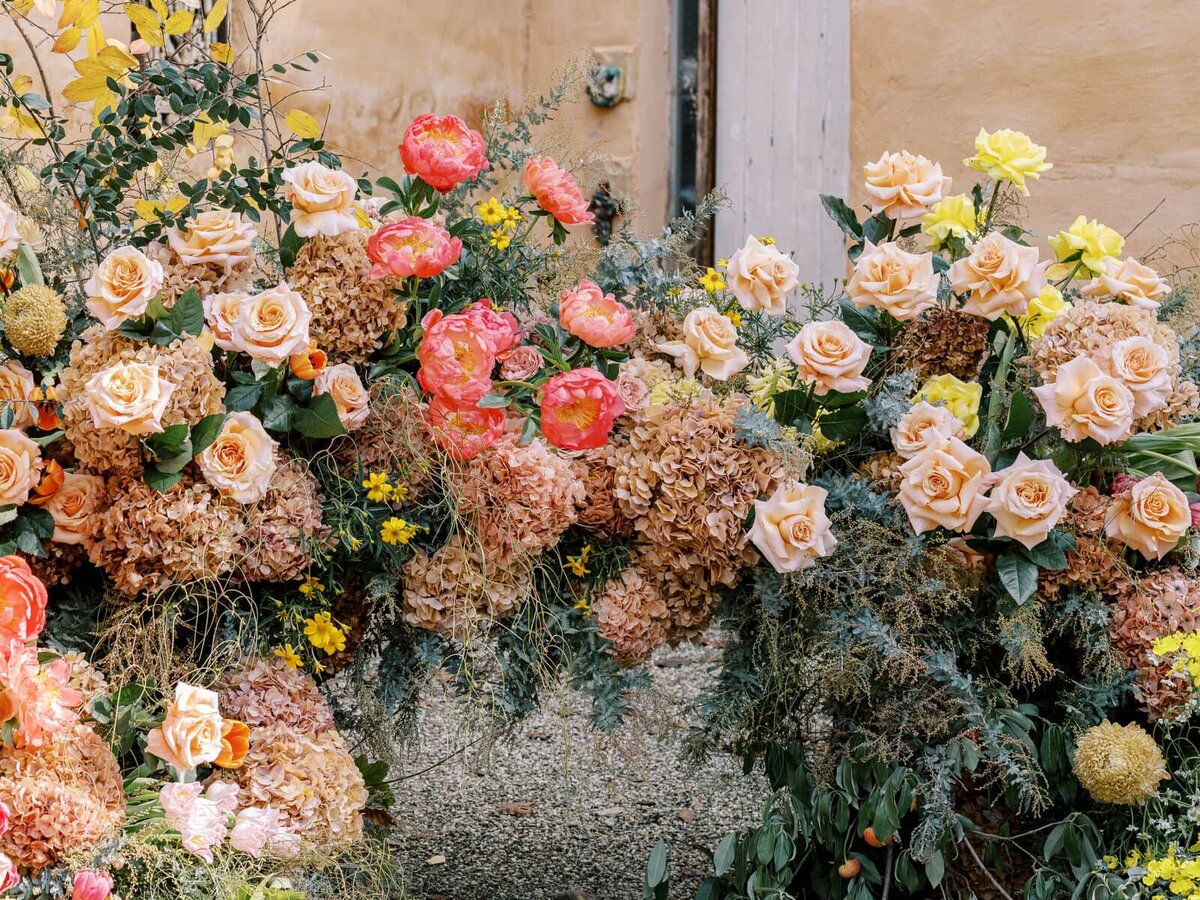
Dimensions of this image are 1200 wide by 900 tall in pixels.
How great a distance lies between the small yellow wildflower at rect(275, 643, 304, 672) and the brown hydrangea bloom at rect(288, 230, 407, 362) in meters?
0.46

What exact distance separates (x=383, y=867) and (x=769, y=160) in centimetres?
400

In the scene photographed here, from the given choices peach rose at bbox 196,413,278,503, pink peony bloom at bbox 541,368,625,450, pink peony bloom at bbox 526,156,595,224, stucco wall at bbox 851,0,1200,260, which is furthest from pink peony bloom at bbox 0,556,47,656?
stucco wall at bbox 851,0,1200,260

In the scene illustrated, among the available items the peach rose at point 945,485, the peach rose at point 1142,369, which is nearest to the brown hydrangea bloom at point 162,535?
the peach rose at point 945,485

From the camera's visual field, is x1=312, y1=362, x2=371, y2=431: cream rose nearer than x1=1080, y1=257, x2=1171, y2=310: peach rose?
Yes

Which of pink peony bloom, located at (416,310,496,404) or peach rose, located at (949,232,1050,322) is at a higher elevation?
peach rose, located at (949,232,1050,322)

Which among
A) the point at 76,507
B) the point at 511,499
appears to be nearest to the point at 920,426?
the point at 511,499

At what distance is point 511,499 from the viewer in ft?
6.35

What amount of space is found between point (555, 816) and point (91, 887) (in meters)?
2.08

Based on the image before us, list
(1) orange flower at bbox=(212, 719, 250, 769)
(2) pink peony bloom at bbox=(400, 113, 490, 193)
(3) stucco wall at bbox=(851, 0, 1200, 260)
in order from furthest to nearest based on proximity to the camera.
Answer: (3) stucco wall at bbox=(851, 0, 1200, 260), (2) pink peony bloom at bbox=(400, 113, 490, 193), (1) orange flower at bbox=(212, 719, 250, 769)

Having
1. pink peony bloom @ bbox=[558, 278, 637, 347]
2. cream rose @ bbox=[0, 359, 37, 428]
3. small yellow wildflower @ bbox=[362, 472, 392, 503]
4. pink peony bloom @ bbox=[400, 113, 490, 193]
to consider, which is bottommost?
small yellow wildflower @ bbox=[362, 472, 392, 503]

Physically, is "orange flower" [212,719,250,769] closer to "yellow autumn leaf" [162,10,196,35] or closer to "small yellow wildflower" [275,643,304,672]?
"small yellow wildflower" [275,643,304,672]

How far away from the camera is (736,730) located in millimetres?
2162

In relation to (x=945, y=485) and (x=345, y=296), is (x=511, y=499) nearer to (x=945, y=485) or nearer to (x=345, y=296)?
(x=345, y=296)

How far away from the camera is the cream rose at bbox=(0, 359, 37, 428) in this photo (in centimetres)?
187
